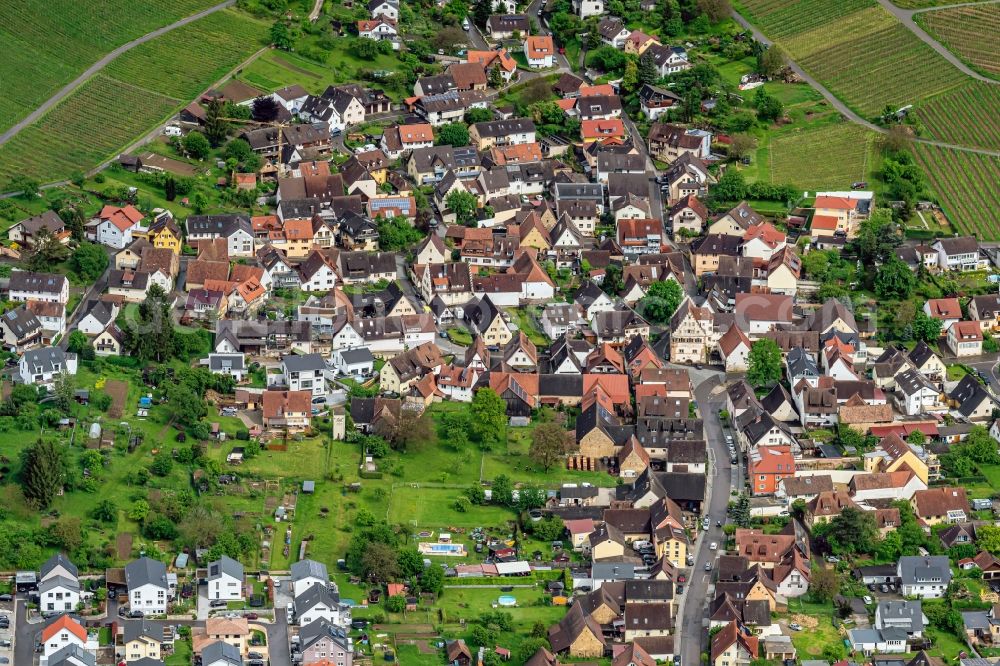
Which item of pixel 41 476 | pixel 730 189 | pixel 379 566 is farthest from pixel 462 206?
pixel 41 476

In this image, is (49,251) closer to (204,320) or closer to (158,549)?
(204,320)

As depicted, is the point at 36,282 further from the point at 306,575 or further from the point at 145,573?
the point at 306,575

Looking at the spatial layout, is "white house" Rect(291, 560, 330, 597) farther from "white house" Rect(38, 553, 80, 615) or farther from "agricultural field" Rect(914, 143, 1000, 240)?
"agricultural field" Rect(914, 143, 1000, 240)

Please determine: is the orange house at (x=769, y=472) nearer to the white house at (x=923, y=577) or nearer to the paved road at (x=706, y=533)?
the paved road at (x=706, y=533)

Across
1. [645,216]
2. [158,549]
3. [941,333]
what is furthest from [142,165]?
[941,333]

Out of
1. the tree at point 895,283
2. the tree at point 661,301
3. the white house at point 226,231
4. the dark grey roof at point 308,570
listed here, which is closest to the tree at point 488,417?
the dark grey roof at point 308,570

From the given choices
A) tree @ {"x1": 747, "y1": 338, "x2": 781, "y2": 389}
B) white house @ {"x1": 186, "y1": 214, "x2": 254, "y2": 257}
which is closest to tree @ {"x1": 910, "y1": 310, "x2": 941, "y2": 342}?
tree @ {"x1": 747, "y1": 338, "x2": 781, "y2": 389}

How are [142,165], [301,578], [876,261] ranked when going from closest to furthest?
[301,578] < [876,261] < [142,165]
